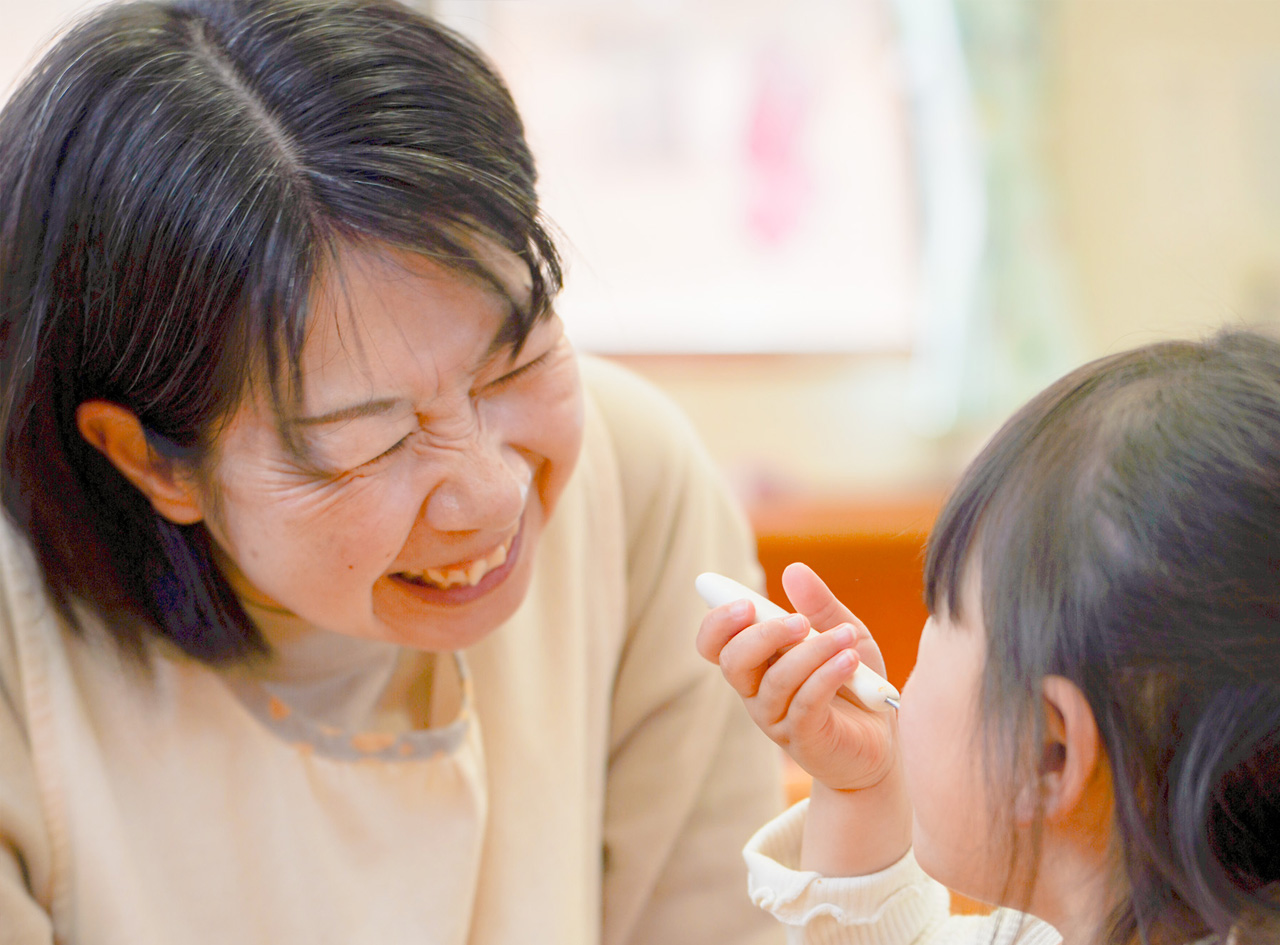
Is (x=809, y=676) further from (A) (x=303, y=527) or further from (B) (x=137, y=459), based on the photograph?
(B) (x=137, y=459)

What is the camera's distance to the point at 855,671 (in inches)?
26.6

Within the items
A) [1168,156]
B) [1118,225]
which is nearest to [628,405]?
[1118,225]

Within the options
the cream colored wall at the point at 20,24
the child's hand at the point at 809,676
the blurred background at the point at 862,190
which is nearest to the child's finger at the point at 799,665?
the child's hand at the point at 809,676

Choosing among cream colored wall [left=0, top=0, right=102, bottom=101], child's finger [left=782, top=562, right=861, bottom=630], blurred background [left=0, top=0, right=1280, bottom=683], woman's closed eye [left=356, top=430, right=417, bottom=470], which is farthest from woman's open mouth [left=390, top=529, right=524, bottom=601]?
blurred background [left=0, top=0, right=1280, bottom=683]

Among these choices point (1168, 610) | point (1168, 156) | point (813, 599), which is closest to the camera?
point (1168, 610)

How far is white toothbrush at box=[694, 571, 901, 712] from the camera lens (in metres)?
0.67

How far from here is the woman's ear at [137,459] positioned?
742 millimetres

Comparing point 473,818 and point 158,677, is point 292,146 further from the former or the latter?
point 473,818

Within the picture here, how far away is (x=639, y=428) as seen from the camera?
1067 millimetres

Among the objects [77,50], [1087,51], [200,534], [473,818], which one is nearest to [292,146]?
[77,50]

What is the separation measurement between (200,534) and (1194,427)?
667 millimetres

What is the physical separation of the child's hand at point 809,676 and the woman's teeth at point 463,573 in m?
0.20

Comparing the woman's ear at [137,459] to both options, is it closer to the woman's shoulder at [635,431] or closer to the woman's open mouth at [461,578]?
the woman's open mouth at [461,578]

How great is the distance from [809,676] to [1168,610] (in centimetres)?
20
